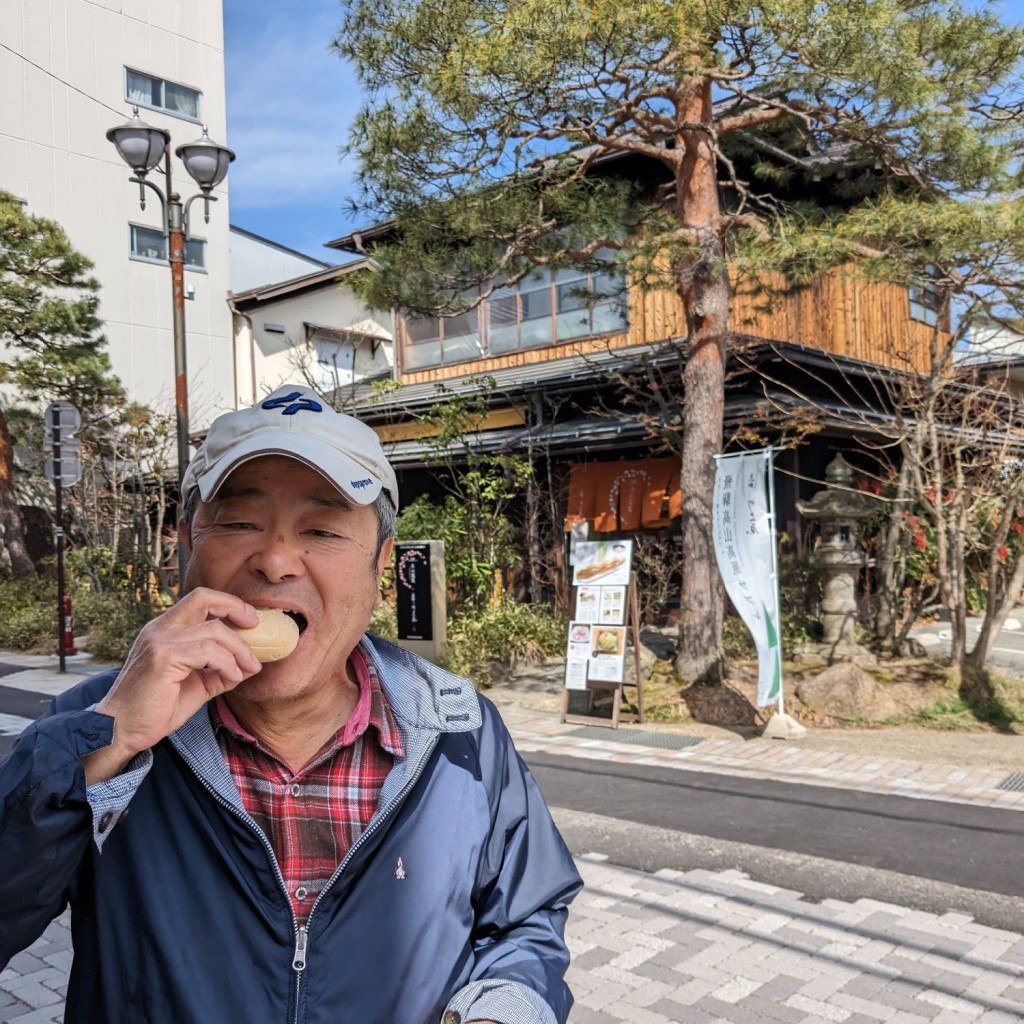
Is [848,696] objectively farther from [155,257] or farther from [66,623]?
[155,257]

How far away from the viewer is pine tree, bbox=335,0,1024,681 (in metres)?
8.22

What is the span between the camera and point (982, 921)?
5.04m

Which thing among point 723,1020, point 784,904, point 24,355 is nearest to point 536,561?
point 784,904

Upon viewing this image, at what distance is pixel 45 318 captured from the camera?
20234 mm

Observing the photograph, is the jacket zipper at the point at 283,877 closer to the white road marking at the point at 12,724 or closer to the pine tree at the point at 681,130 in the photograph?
the pine tree at the point at 681,130

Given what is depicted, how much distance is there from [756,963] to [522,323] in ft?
51.5

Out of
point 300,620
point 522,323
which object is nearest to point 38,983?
point 300,620

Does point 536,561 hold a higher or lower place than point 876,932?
higher

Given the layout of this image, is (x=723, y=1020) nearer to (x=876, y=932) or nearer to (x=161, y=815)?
(x=876, y=932)

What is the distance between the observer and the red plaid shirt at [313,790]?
5.39ft

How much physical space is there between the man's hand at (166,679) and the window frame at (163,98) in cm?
3075

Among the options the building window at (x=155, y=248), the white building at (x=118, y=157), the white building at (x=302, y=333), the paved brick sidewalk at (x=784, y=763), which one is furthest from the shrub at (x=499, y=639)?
the building window at (x=155, y=248)

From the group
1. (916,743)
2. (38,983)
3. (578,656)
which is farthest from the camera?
(578,656)

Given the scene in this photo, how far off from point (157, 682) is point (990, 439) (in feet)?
39.1
